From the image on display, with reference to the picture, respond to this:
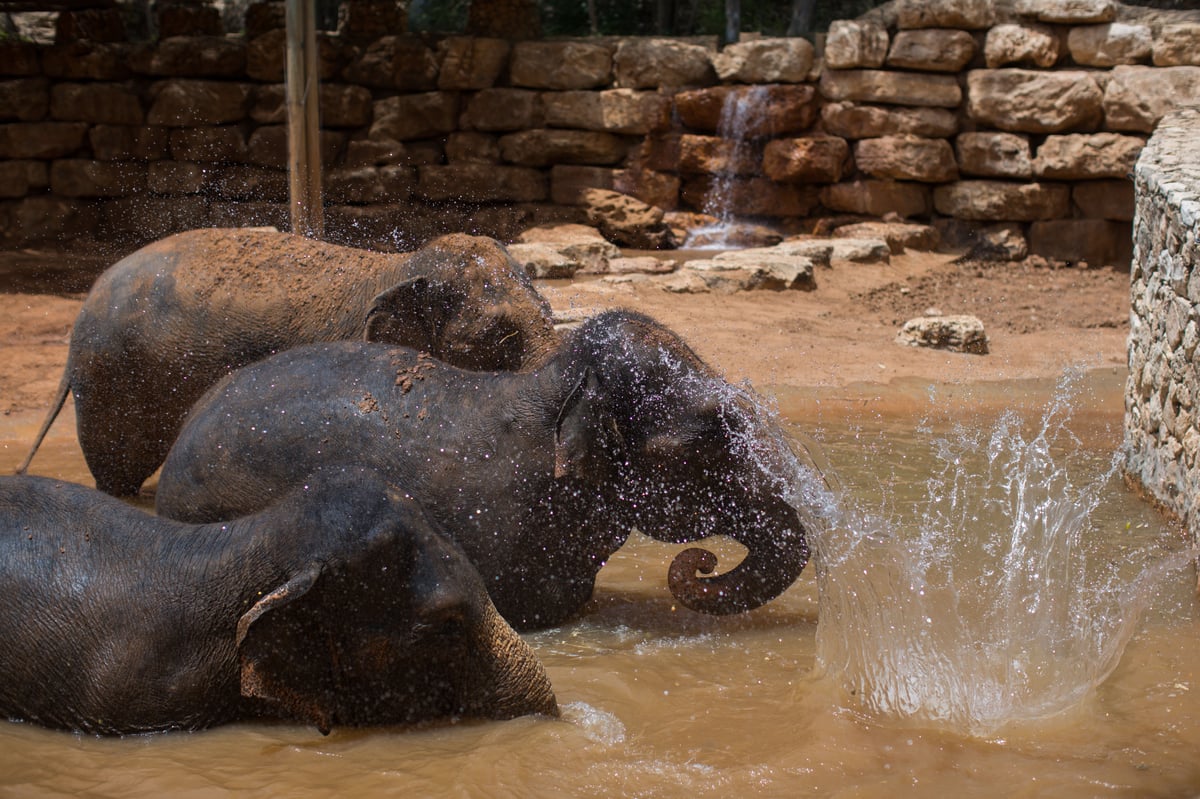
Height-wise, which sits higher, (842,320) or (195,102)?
(195,102)

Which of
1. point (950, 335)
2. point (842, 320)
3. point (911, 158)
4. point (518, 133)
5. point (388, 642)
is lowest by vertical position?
point (842, 320)

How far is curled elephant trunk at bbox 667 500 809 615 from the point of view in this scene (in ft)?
14.9

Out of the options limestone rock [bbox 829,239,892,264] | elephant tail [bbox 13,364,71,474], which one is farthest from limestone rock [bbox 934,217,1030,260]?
elephant tail [bbox 13,364,71,474]

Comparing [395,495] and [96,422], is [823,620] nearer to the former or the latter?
[395,495]

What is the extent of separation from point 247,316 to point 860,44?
9.88 m

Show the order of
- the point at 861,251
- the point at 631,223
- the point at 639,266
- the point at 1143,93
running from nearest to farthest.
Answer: the point at 639,266, the point at 1143,93, the point at 861,251, the point at 631,223

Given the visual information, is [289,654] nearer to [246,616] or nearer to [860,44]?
[246,616]

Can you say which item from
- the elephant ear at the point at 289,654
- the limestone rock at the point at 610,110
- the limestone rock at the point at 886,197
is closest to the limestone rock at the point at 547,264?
the limestone rock at the point at 610,110

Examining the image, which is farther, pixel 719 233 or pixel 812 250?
pixel 719 233

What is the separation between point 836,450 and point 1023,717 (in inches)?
126

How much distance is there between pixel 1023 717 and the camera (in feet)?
12.8

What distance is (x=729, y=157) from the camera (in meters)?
14.9

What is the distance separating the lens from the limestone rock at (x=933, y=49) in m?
13.8

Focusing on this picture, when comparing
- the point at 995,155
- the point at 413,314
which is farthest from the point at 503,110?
the point at 413,314
